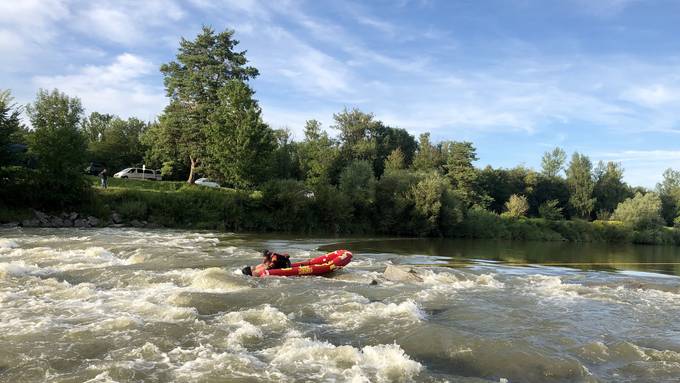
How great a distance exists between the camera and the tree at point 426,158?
294ft

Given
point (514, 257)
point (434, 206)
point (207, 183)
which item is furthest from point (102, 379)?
point (207, 183)

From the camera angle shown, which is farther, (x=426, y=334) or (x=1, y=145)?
(x=1, y=145)

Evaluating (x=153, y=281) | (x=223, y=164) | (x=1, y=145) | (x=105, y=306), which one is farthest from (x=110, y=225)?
(x=105, y=306)

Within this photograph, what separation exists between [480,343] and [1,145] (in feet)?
125

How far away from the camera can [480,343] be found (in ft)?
35.7

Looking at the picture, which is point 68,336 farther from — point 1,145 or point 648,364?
point 1,145

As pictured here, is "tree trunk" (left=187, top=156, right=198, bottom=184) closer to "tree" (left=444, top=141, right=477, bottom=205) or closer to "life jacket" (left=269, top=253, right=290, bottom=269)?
"life jacket" (left=269, top=253, right=290, bottom=269)

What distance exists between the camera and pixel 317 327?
462 inches

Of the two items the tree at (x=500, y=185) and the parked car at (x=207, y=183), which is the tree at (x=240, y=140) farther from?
the tree at (x=500, y=185)

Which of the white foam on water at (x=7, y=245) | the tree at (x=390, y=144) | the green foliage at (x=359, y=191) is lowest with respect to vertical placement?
the white foam on water at (x=7, y=245)

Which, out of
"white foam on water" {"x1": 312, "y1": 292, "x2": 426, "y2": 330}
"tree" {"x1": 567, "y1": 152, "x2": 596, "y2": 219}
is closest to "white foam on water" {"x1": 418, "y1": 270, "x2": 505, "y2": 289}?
"white foam on water" {"x1": 312, "y1": 292, "x2": 426, "y2": 330}

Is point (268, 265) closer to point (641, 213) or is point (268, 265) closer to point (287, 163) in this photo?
point (287, 163)

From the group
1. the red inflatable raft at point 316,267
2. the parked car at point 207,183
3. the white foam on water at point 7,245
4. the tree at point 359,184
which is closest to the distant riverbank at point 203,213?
the tree at point 359,184

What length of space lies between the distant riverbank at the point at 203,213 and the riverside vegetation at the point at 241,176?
0.11 m
